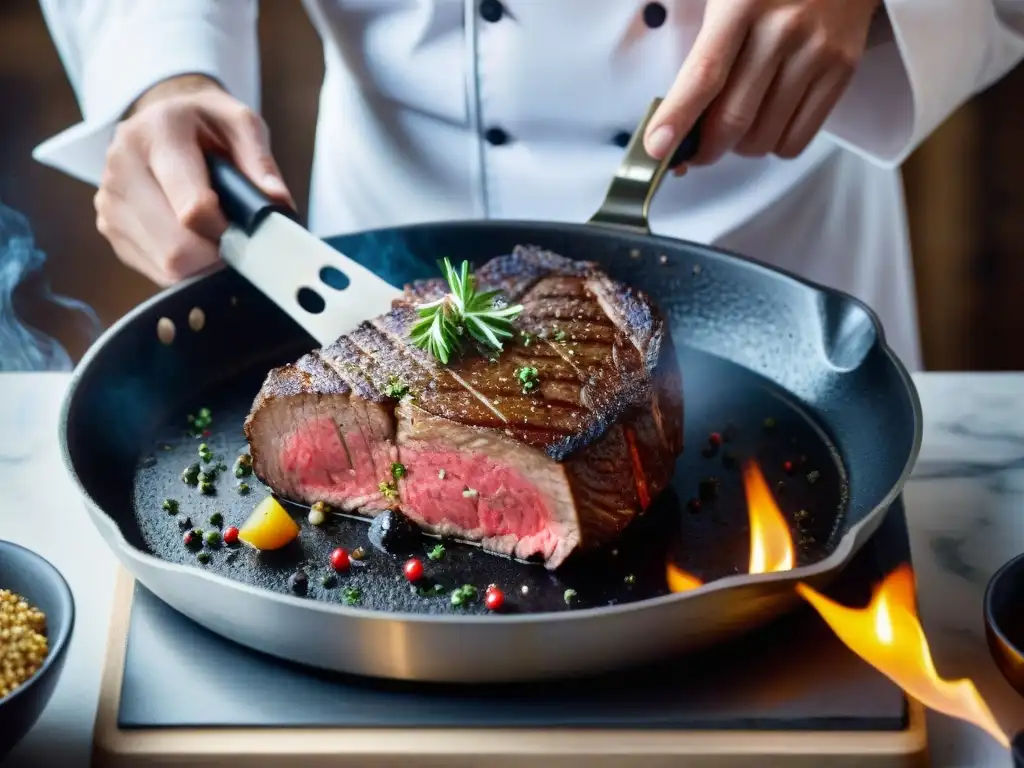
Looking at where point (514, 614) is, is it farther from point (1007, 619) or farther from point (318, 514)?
point (1007, 619)

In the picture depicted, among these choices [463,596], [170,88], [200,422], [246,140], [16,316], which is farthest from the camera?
[16,316]

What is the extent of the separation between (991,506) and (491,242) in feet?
3.56

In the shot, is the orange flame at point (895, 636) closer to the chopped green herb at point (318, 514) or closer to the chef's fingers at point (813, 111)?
the chopped green herb at point (318, 514)

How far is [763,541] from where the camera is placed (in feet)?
5.80

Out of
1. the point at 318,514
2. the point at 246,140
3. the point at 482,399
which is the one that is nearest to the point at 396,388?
the point at 482,399

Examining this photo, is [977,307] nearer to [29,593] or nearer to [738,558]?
[738,558]

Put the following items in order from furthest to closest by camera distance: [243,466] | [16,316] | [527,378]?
[16,316] → [243,466] → [527,378]

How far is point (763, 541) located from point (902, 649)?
13.3 inches

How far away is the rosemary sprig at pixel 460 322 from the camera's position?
1.88 m

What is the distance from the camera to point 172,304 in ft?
7.24

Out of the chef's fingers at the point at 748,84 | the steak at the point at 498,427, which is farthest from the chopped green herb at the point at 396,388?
the chef's fingers at the point at 748,84

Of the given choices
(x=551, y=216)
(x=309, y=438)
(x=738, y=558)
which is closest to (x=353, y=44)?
(x=551, y=216)

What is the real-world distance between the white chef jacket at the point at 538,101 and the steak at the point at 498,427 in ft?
2.15

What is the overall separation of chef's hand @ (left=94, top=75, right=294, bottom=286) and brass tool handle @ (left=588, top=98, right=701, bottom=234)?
0.63 meters
